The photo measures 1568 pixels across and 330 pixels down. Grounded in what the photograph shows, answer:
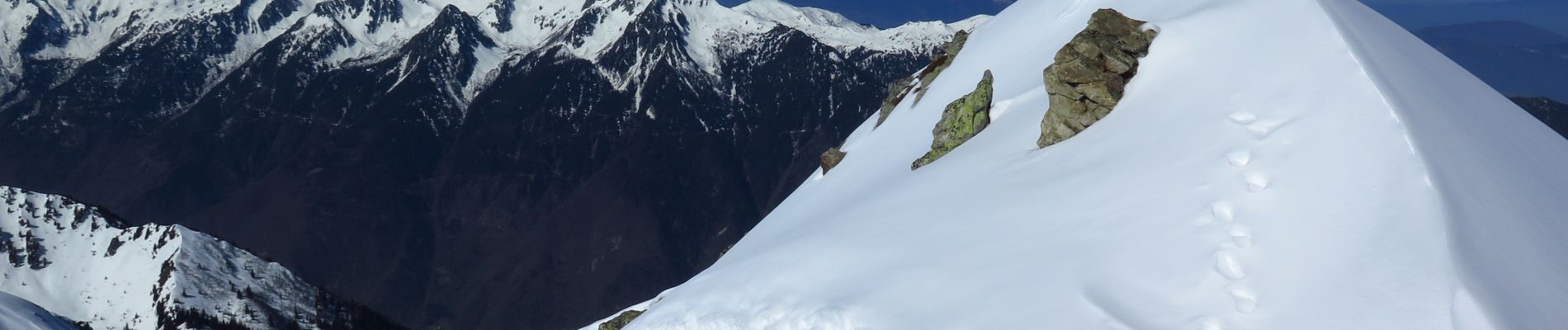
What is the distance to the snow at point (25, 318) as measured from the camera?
279ft

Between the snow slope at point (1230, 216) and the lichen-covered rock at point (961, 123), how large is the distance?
5.23 metres

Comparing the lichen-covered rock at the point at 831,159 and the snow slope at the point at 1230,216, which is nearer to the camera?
the snow slope at the point at 1230,216

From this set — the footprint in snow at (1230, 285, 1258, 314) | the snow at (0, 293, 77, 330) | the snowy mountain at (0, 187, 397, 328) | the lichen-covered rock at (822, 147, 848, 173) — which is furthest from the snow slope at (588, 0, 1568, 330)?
the snow at (0, 293, 77, 330)

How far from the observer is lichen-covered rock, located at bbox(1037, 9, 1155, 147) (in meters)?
30.7

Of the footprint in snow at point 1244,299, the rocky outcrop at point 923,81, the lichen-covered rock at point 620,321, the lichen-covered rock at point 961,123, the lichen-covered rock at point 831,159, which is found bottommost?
the footprint in snow at point 1244,299

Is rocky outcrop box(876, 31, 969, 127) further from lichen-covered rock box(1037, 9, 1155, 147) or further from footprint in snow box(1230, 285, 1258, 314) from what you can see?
footprint in snow box(1230, 285, 1258, 314)

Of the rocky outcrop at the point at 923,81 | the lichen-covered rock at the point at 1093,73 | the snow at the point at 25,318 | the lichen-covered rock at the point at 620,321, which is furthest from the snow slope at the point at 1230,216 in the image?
the snow at the point at 25,318

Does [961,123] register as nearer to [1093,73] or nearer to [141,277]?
[1093,73]

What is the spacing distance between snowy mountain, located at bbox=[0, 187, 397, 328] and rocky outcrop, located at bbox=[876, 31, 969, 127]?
64.2 meters

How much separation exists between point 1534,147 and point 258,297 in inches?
4098

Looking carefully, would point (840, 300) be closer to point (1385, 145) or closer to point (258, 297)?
point (1385, 145)

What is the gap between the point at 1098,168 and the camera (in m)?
26.0

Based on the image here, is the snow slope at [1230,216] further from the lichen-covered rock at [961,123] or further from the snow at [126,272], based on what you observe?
the snow at [126,272]

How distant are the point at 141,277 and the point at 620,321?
298 feet
